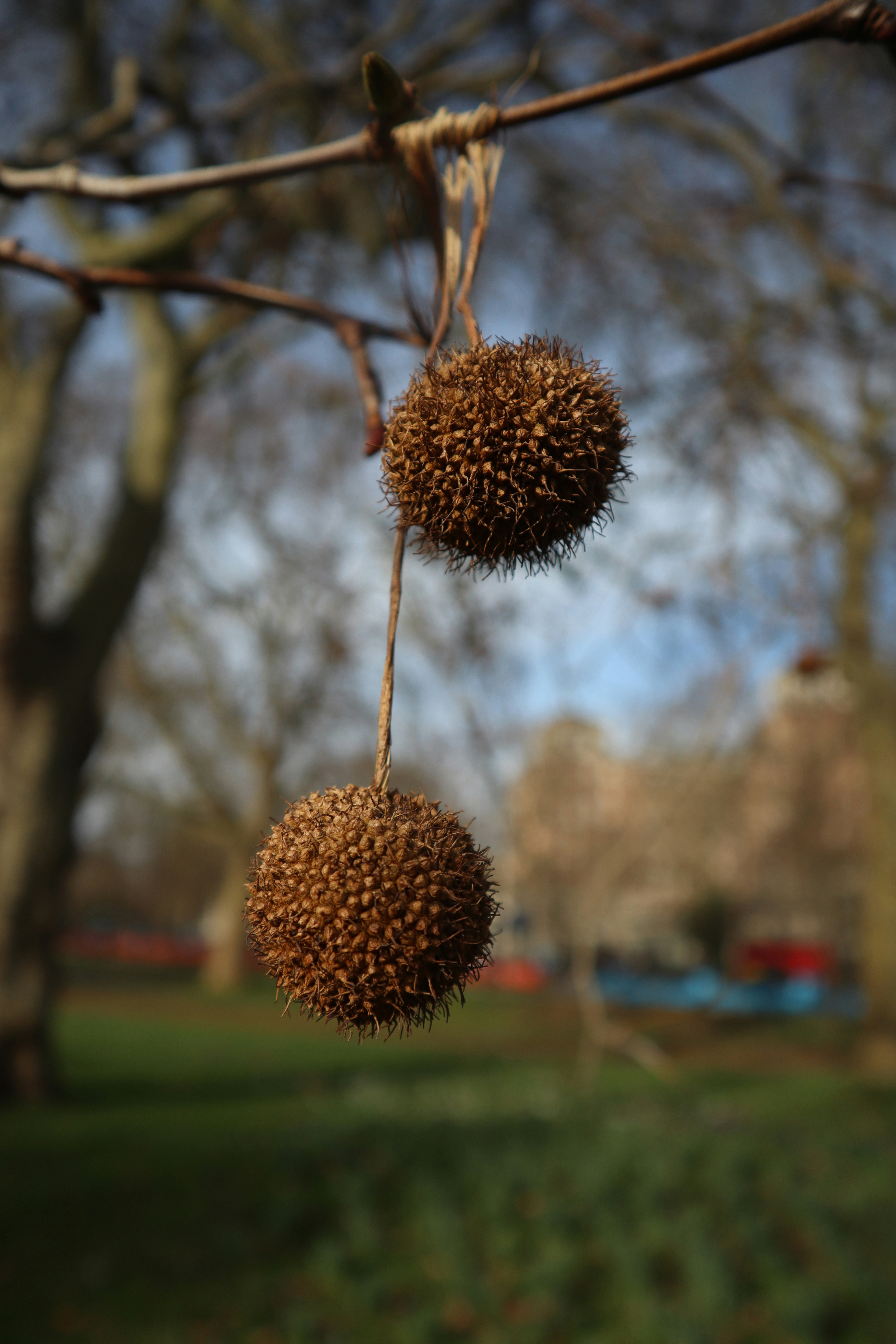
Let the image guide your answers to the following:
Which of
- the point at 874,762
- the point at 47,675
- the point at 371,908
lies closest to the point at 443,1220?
the point at 47,675

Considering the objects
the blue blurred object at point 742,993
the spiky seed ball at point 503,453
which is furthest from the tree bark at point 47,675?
the blue blurred object at point 742,993

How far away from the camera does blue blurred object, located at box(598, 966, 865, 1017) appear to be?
28.9 meters

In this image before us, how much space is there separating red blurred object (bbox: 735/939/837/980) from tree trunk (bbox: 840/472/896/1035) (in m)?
12.0

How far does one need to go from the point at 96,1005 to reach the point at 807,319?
22442 millimetres

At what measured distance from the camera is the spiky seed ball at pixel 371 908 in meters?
1.08

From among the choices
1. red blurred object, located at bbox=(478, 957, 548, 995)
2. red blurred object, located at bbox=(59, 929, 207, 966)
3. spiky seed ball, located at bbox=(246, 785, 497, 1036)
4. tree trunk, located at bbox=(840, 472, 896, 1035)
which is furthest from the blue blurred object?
spiky seed ball, located at bbox=(246, 785, 497, 1036)

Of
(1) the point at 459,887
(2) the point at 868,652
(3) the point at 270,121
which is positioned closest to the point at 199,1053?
(2) the point at 868,652

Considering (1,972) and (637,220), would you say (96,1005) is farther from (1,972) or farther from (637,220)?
(637,220)

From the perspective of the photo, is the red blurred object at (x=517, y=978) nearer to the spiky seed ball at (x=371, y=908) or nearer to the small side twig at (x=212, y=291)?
the small side twig at (x=212, y=291)

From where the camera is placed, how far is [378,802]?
113 centimetres

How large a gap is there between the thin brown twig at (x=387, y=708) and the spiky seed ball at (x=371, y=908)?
2 centimetres

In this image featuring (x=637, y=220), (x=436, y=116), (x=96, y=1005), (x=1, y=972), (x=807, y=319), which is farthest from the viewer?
(x=96, y=1005)

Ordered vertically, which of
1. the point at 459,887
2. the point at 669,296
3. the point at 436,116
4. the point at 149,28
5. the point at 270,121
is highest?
the point at 149,28

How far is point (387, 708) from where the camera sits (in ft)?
3.63
